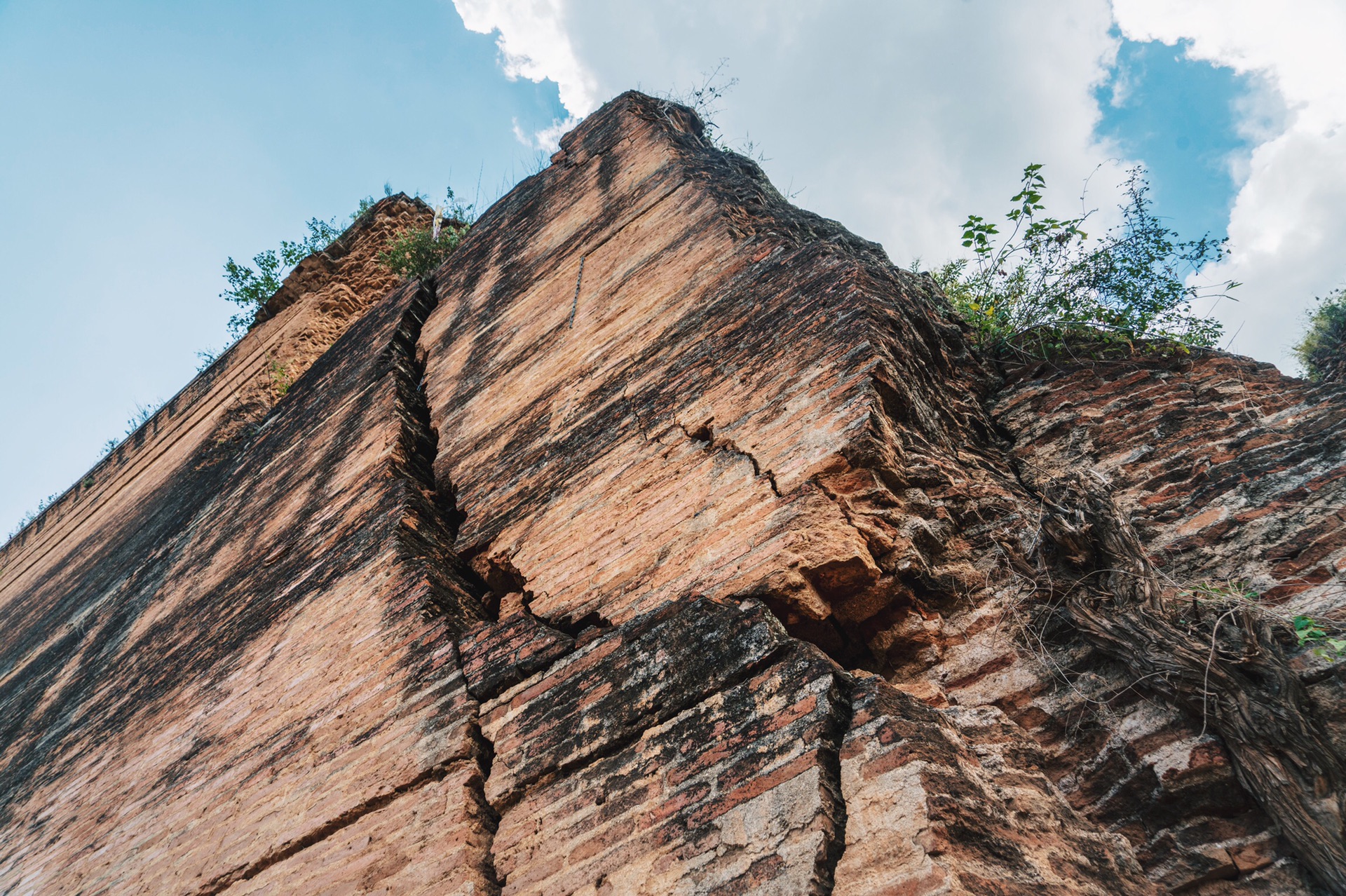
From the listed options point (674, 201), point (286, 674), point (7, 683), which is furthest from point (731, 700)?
point (7, 683)

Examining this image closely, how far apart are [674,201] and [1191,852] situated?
341 cm

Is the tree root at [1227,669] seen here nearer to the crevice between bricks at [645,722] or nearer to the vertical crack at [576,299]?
the crevice between bricks at [645,722]

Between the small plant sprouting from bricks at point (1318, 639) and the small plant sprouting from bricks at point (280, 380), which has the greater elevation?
the small plant sprouting from bricks at point (280, 380)

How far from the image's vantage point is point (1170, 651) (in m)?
1.89

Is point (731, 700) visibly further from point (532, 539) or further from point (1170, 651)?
point (532, 539)

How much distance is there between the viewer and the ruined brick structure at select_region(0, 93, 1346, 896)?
172 cm

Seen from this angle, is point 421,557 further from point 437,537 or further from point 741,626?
point 741,626

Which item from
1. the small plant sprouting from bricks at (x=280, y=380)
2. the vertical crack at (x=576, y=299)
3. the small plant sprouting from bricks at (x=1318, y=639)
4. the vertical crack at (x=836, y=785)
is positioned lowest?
the small plant sprouting from bricks at (x=1318, y=639)

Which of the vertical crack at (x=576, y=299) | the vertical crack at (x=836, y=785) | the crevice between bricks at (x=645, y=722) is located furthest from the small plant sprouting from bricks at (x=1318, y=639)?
the vertical crack at (x=576, y=299)

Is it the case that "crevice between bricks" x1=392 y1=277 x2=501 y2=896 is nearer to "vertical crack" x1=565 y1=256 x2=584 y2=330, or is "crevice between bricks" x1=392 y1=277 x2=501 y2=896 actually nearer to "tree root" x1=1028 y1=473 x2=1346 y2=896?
"vertical crack" x1=565 y1=256 x2=584 y2=330

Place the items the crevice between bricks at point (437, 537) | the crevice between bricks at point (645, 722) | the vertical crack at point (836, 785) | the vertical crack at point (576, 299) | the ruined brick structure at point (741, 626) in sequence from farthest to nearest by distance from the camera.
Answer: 1. the vertical crack at point (576, 299)
2. the crevice between bricks at point (437, 537)
3. the crevice between bricks at point (645, 722)
4. the ruined brick structure at point (741, 626)
5. the vertical crack at point (836, 785)

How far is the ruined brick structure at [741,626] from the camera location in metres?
1.72

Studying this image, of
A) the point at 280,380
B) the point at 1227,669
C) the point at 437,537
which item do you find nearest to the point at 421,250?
the point at 280,380

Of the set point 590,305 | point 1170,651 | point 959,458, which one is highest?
point 590,305
